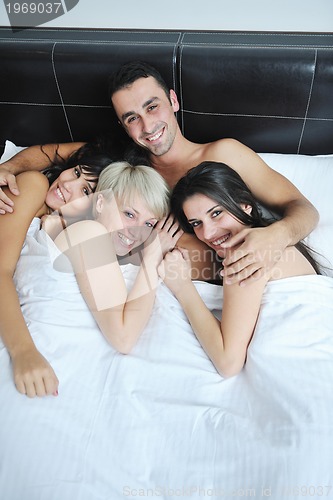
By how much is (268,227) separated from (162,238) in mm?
336

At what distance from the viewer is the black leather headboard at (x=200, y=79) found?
1.51 m

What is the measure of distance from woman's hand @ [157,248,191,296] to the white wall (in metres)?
0.94

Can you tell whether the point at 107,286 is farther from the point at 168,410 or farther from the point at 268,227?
the point at 268,227

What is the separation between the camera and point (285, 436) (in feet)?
3.19

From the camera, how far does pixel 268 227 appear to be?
1282mm

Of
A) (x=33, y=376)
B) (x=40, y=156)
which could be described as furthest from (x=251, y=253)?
(x=40, y=156)

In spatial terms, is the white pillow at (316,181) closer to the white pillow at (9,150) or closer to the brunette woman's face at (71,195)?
the brunette woman's face at (71,195)

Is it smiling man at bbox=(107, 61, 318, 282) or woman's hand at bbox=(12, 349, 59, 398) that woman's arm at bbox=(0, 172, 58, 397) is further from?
smiling man at bbox=(107, 61, 318, 282)

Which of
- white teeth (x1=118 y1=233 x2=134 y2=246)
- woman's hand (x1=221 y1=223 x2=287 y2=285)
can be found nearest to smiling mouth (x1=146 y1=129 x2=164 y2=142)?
white teeth (x1=118 y1=233 x2=134 y2=246)

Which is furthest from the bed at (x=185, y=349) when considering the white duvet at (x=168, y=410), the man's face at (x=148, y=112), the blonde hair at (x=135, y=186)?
the blonde hair at (x=135, y=186)

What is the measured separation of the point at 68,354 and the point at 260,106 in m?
1.06

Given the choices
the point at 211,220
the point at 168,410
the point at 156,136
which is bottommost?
the point at 168,410

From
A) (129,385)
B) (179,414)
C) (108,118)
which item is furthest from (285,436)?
(108,118)

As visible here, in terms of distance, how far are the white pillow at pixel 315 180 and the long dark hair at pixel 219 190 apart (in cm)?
20
